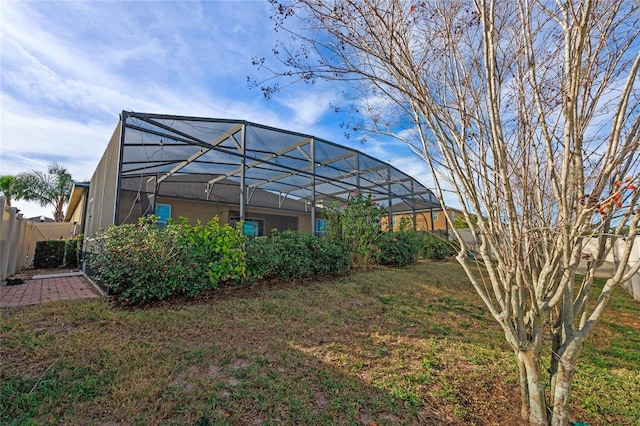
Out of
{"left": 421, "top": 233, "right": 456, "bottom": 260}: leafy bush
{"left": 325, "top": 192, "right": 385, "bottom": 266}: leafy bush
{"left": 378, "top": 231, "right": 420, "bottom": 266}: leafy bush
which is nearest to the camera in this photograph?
{"left": 325, "top": 192, "right": 385, "bottom": 266}: leafy bush

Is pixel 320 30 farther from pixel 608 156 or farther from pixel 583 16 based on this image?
pixel 608 156

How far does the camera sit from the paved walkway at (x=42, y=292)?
4.51 m

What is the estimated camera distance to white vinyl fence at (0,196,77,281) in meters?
6.52

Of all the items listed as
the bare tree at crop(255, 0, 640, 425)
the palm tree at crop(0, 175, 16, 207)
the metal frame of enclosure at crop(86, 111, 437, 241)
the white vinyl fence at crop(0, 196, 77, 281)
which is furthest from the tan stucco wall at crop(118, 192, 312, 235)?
the palm tree at crop(0, 175, 16, 207)

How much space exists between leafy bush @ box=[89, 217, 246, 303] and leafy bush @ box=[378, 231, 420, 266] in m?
4.89

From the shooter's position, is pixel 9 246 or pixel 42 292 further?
pixel 9 246

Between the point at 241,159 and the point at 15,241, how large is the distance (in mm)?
6922

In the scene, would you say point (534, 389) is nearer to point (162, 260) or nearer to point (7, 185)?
point (162, 260)

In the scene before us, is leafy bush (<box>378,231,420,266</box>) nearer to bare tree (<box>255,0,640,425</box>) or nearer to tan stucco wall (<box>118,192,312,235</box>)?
tan stucco wall (<box>118,192,312,235</box>)

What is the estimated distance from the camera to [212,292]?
193 inches

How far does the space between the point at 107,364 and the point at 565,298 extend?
Answer: 3.45m

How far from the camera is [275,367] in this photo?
2502 millimetres

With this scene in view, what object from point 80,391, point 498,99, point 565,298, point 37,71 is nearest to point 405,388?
point 565,298

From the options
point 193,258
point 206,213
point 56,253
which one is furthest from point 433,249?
point 56,253
